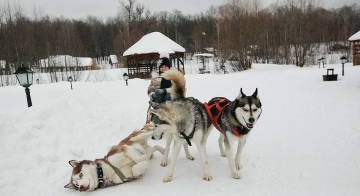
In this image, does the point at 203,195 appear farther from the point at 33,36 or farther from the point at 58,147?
the point at 33,36

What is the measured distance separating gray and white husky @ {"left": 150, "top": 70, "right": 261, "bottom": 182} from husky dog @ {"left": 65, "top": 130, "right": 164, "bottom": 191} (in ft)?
1.54

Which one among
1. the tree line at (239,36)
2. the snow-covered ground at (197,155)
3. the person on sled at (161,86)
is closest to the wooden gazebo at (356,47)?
the tree line at (239,36)

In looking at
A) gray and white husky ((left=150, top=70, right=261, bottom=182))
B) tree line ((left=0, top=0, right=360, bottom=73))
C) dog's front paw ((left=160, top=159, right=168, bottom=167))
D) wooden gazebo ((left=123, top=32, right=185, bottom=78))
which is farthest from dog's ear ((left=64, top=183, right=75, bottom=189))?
tree line ((left=0, top=0, right=360, bottom=73))

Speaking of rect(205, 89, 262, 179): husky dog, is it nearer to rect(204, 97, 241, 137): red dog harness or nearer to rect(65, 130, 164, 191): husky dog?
rect(204, 97, 241, 137): red dog harness

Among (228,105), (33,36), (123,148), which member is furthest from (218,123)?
(33,36)

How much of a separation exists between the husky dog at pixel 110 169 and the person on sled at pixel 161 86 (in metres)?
1.50

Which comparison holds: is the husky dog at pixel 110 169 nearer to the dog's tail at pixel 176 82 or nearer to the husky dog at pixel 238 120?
the dog's tail at pixel 176 82

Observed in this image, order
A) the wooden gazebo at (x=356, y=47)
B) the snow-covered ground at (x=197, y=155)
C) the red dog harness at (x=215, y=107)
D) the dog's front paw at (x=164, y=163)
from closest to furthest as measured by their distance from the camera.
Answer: the snow-covered ground at (x=197, y=155) → the red dog harness at (x=215, y=107) → the dog's front paw at (x=164, y=163) → the wooden gazebo at (x=356, y=47)

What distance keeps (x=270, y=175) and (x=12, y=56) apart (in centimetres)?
2364

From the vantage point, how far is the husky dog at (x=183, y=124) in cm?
269

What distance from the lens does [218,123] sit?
3.16 m

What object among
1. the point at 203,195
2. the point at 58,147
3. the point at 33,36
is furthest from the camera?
the point at 33,36

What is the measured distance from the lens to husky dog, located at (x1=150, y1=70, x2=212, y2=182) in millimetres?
2689

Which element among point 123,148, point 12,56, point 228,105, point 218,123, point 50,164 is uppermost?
point 12,56
